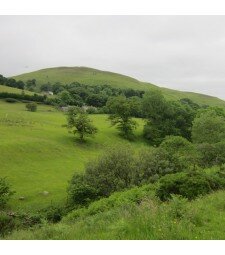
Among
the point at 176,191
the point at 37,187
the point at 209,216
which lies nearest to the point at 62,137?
the point at 37,187

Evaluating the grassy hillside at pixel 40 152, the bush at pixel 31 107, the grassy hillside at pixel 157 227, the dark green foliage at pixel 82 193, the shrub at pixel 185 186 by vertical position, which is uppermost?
the grassy hillside at pixel 157 227

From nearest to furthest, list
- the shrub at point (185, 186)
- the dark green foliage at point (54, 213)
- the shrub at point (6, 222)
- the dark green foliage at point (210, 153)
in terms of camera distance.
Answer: the shrub at point (185, 186) < the shrub at point (6, 222) < the dark green foliage at point (54, 213) < the dark green foliage at point (210, 153)

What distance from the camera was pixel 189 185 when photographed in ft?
90.2

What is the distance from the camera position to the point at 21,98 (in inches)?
5399

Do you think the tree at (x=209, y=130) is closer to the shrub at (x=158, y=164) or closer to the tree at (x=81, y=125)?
the tree at (x=81, y=125)

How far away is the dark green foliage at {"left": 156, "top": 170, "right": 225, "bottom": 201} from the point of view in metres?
26.8

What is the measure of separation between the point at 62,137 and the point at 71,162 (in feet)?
57.8

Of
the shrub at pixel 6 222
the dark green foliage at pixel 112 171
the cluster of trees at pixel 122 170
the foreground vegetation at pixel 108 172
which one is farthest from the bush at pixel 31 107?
the shrub at pixel 6 222

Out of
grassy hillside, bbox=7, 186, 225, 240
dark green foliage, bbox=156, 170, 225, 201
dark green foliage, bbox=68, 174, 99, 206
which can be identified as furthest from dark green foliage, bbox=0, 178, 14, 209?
grassy hillside, bbox=7, 186, 225, 240

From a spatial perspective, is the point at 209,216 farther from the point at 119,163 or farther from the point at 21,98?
the point at 21,98

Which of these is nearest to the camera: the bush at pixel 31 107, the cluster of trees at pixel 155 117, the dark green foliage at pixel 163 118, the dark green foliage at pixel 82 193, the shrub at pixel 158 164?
the dark green foliage at pixel 82 193

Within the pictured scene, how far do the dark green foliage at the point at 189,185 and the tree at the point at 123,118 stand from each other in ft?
259

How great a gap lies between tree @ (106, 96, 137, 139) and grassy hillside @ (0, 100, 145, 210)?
254cm

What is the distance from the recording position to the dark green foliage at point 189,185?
26755 millimetres
